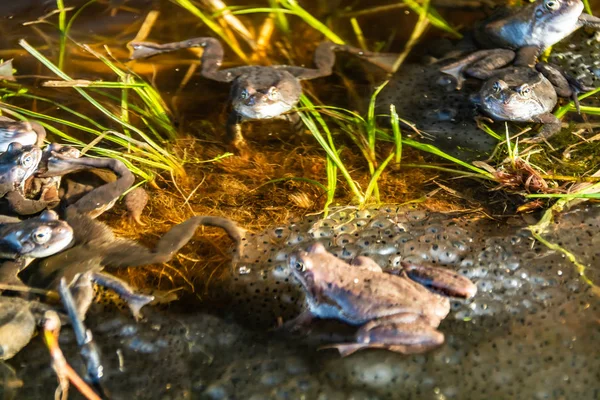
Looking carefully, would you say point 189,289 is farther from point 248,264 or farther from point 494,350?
point 494,350

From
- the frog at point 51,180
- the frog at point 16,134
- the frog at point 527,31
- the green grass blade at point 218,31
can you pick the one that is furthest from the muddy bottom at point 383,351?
the green grass blade at point 218,31

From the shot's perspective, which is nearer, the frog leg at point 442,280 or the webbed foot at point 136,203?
the frog leg at point 442,280

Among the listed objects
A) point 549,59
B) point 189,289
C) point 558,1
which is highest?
point 558,1

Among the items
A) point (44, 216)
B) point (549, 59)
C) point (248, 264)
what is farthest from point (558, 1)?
point (44, 216)

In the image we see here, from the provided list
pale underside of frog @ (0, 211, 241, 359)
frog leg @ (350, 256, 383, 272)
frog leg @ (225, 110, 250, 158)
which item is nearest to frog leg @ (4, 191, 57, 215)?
pale underside of frog @ (0, 211, 241, 359)

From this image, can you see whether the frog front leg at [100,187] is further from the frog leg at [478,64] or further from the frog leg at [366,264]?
the frog leg at [478,64]

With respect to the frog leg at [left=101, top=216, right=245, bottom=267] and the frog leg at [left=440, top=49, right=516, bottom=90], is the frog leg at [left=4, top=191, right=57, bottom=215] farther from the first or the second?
the frog leg at [left=440, top=49, right=516, bottom=90]

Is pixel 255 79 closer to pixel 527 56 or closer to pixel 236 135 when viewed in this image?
pixel 236 135
